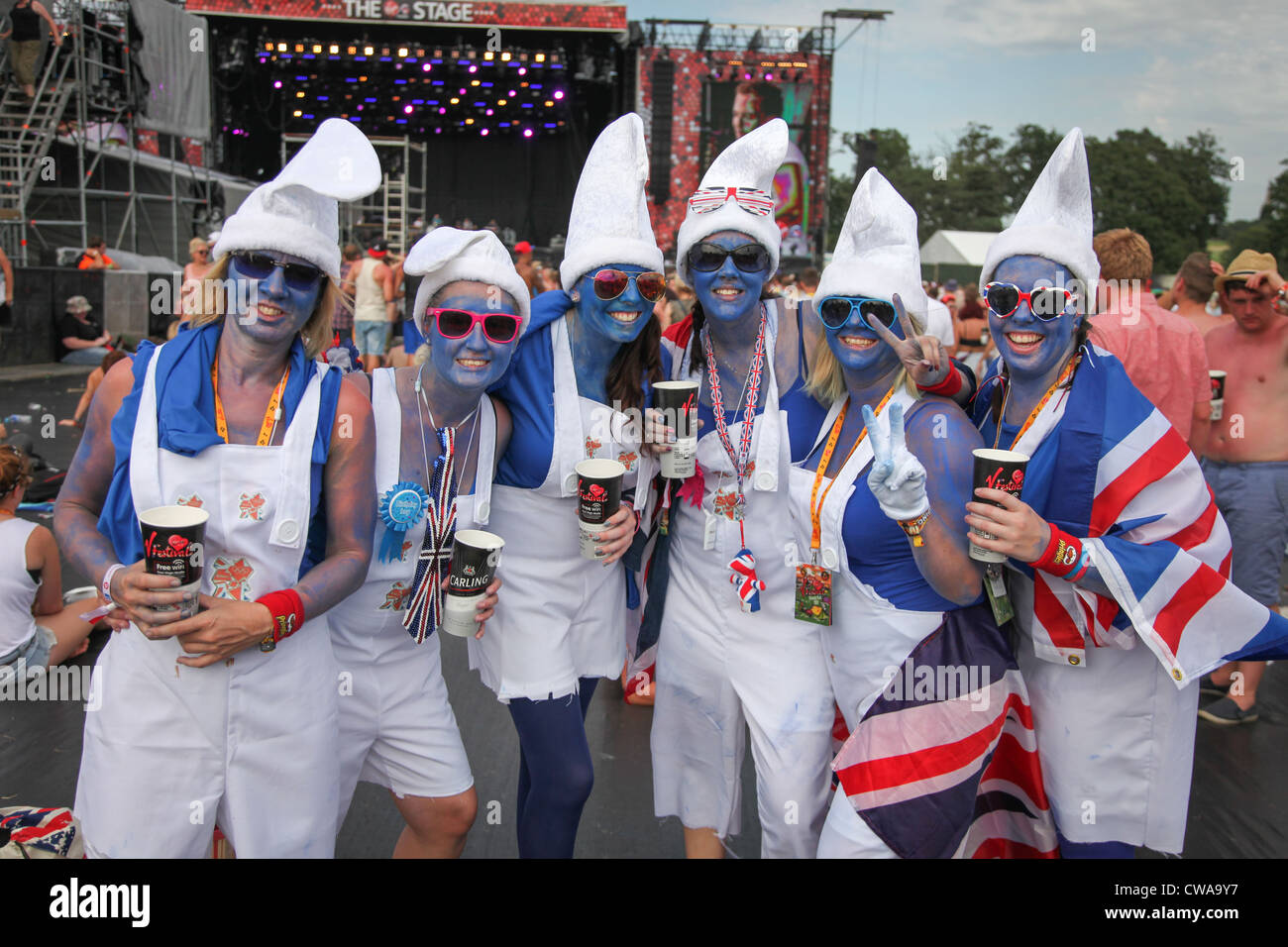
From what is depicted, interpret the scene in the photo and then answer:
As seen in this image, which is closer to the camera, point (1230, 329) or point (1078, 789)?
point (1078, 789)

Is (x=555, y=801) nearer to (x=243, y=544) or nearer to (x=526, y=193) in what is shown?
(x=243, y=544)

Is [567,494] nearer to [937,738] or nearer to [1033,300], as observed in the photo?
[937,738]

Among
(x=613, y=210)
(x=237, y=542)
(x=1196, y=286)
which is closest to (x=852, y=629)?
(x=613, y=210)

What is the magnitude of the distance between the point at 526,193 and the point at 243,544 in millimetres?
27760

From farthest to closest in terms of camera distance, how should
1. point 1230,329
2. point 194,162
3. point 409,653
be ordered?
point 194,162
point 1230,329
point 409,653

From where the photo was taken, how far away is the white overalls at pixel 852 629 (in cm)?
237

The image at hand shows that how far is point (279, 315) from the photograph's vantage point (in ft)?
7.34

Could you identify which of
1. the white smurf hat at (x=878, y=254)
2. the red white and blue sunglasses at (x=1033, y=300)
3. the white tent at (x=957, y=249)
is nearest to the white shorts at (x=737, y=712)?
the white smurf hat at (x=878, y=254)

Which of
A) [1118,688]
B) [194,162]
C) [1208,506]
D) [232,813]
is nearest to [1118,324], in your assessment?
[1208,506]

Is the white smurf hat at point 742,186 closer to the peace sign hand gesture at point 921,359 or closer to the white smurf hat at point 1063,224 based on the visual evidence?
the peace sign hand gesture at point 921,359

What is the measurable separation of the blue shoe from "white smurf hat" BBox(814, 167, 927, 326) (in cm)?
310

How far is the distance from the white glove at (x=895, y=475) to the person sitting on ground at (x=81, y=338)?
48.2ft

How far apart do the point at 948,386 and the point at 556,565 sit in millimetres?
1210
